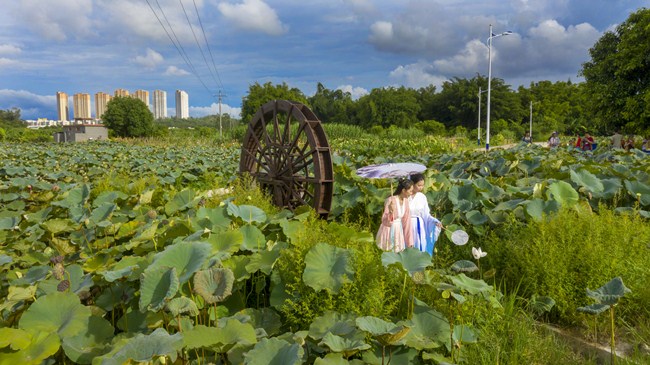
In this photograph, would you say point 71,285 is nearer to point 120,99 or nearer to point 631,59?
point 631,59

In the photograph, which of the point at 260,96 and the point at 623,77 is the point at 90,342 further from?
the point at 260,96

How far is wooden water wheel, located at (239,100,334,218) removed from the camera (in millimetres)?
6621

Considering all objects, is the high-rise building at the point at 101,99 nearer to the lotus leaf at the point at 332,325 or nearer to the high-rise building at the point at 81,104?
the high-rise building at the point at 81,104

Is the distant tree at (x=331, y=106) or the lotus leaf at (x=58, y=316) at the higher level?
the distant tree at (x=331, y=106)

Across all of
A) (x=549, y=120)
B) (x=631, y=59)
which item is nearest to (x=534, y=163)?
(x=631, y=59)

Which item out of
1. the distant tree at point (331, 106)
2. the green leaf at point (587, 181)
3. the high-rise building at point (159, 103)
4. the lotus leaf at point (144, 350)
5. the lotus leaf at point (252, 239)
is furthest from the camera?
the high-rise building at point (159, 103)

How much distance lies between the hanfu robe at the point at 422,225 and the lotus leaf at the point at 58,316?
3226mm

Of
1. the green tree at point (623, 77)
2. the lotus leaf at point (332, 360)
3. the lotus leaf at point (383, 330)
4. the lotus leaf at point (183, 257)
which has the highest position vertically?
the green tree at point (623, 77)

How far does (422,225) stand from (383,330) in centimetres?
282

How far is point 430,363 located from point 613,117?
21.5 m

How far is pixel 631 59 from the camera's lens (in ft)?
60.7

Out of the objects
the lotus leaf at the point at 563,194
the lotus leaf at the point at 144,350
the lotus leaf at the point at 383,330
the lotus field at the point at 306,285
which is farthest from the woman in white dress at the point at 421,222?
the lotus leaf at the point at 144,350

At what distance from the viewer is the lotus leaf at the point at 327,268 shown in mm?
2502

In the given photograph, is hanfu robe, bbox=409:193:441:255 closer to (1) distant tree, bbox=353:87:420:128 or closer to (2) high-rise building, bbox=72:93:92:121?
(1) distant tree, bbox=353:87:420:128
